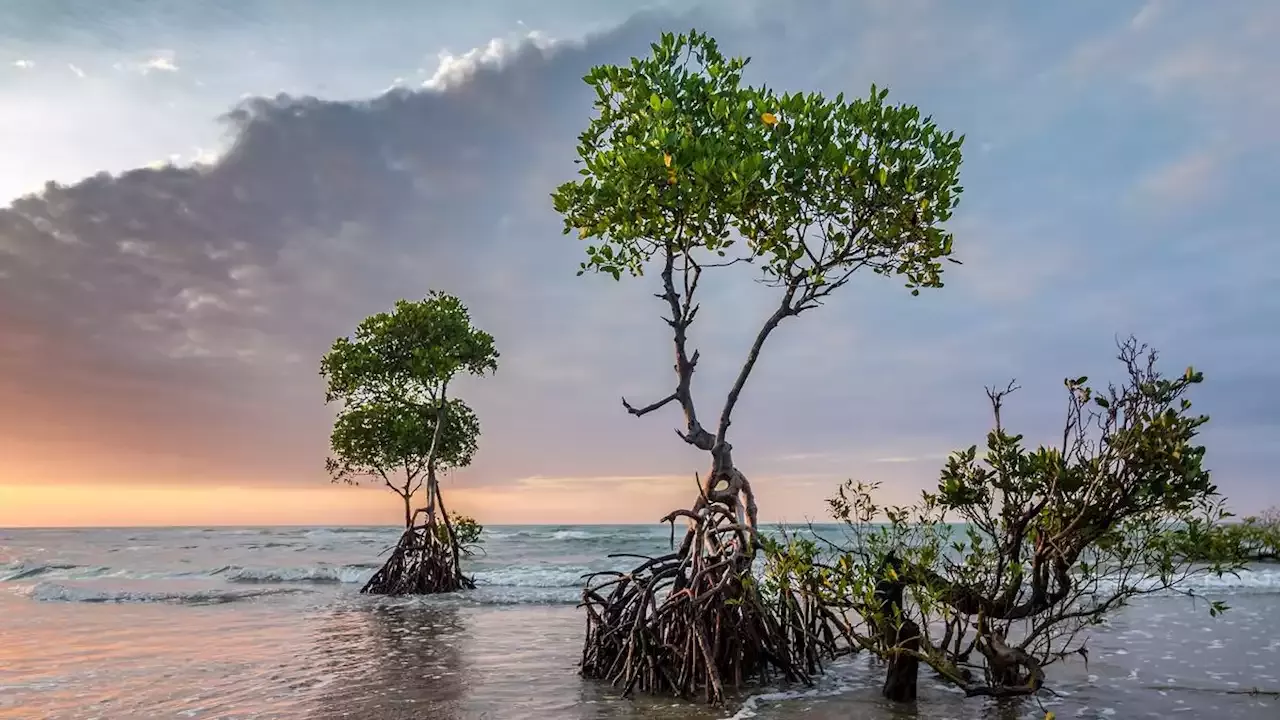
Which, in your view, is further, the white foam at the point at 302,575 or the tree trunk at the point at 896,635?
the white foam at the point at 302,575

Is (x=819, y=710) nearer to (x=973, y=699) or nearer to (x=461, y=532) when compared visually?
(x=973, y=699)

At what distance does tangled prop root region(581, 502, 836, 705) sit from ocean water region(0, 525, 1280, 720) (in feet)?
1.50

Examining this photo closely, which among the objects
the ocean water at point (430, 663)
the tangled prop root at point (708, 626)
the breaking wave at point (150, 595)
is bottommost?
the ocean water at point (430, 663)

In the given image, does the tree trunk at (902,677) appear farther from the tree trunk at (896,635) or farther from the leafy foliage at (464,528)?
the leafy foliage at (464,528)

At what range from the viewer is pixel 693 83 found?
10828mm

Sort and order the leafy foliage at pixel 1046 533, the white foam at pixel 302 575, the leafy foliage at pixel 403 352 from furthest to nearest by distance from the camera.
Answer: the white foam at pixel 302 575 < the leafy foliage at pixel 403 352 < the leafy foliage at pixel 1046 533

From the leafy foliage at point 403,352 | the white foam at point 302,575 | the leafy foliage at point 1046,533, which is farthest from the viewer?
the white foam at point 302,575

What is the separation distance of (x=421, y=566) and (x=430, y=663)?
10.8 meters

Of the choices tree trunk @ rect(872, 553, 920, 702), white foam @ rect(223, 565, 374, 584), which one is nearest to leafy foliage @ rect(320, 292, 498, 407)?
white foam @ rect(223, 565, 374, 584)

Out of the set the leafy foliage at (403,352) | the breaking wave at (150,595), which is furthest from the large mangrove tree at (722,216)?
the breaking wave at (150,595)

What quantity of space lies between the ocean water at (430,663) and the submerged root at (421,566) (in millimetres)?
848

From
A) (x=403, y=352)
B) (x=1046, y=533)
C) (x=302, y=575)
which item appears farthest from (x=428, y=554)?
(x=1046, y=533)

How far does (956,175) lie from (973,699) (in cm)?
664

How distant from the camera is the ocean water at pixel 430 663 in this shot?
10.2 metres
